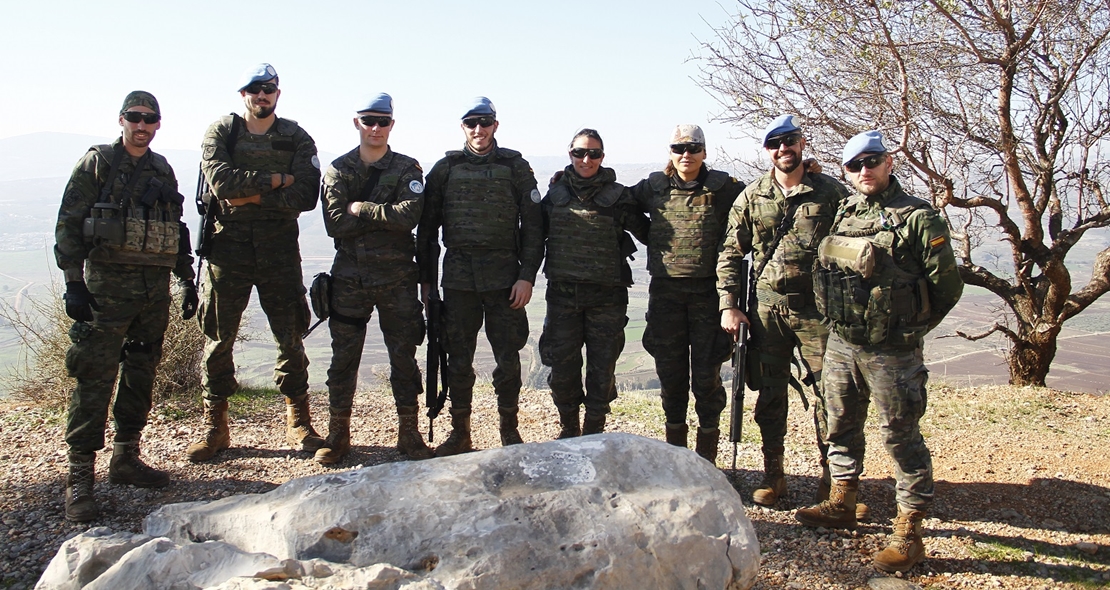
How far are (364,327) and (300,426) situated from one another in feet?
3.61

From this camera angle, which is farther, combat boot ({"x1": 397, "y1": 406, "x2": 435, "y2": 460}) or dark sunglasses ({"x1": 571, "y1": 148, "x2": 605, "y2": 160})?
combat boot ({"x1": 397, "y1": 406, "x2": 435, "y2": 460})

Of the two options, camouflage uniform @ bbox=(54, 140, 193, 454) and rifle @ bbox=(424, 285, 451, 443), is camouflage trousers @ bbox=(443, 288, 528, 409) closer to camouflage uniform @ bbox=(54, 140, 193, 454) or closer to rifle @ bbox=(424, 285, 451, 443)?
rifle @ bbox=(424, 285, 451, 443)

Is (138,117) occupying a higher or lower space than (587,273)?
higher

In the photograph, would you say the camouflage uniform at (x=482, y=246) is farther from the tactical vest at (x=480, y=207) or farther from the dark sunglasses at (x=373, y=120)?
the dark sunglasses at (x=373, y=120)

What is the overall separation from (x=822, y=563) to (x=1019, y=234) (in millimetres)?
6016

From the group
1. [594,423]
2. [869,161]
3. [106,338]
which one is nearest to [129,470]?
[106,338]

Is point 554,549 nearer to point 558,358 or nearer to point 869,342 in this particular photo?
point 869,342

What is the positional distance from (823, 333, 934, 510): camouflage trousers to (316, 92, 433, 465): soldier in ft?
9.08

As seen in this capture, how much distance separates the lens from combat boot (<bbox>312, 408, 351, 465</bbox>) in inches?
215

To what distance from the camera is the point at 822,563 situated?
13.5ft

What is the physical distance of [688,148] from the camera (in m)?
4.77

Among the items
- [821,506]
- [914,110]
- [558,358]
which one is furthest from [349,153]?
[914,110]

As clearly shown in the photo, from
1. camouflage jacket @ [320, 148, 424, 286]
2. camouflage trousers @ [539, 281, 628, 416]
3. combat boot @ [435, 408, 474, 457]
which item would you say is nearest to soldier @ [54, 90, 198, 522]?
camouflage jacket @ [320, 148, 424, 286]

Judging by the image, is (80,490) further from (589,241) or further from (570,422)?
(589,241)
